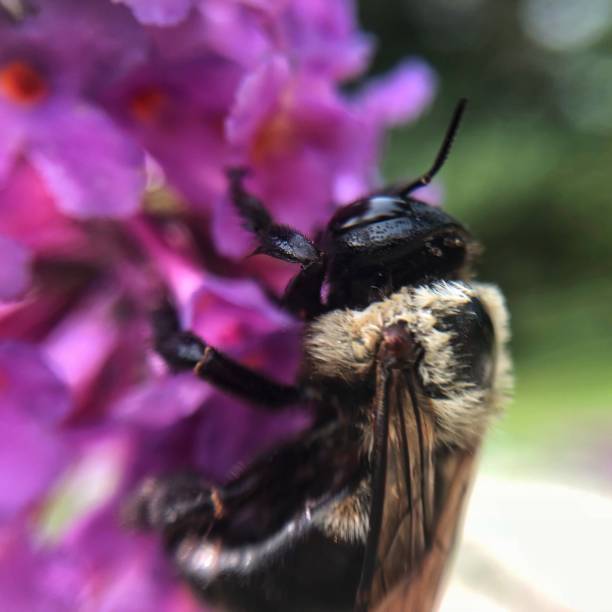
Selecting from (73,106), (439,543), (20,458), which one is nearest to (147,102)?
(73,106)

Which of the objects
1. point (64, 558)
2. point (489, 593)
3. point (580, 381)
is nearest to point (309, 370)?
point (64, 558)

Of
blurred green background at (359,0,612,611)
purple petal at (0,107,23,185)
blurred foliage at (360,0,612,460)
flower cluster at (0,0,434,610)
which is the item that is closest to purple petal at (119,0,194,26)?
flower cluster at (0,0,434,610)

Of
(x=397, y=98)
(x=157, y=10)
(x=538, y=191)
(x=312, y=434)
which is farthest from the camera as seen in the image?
(x=538, y=191)

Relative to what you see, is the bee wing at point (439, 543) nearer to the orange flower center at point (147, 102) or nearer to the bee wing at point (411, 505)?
the bee wing at point (411, 505)

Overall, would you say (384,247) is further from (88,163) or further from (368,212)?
(88,163)

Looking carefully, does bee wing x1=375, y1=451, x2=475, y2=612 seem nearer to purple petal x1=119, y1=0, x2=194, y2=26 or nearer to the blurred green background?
purple petal x1=119, y1=0, x2=194, y2=26

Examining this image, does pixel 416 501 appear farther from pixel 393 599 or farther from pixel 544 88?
pixel 544 88
